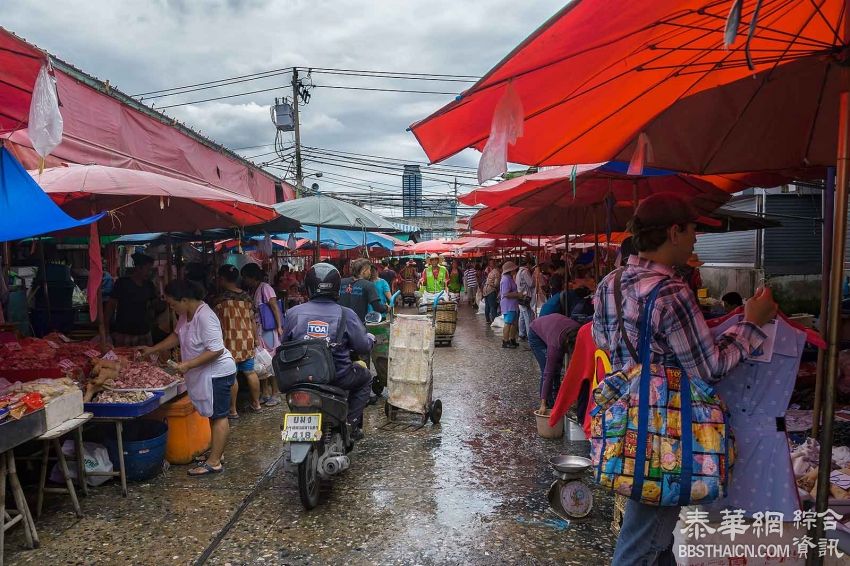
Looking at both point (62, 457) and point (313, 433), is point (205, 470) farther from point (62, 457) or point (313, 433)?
point (313, 433)

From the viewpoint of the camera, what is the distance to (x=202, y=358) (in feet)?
15.7

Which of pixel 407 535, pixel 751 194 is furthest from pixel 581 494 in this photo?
pixel 751 194

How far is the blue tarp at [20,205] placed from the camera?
150 inches

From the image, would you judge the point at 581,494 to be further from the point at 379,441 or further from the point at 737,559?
the point at 379,441

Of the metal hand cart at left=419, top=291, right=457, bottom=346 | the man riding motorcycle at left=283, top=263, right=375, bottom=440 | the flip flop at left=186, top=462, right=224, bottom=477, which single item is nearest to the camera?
the man riding motorcycle at left=283, top=263, right=375, bottom=440

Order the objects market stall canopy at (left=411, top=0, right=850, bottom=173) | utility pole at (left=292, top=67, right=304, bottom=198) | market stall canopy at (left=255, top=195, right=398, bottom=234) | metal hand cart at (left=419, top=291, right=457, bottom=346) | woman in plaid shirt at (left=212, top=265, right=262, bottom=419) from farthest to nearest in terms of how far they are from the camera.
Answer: utility pole at (left=292, top=67, right=304, bottom=198) < metal hand cart at (left=419, top=291, right=457, bottom=346) < market stall canopy at (left=255, top=195, right=398, bottom=234) < woman in plaid shirt at (left=212, top=265, right=262, bottom=419) < market stall canopy at (left=411, top=0, right=850, bottom=173)

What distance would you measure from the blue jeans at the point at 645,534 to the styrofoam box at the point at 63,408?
389cm

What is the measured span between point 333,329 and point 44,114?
248 cm

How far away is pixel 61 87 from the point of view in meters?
6.38

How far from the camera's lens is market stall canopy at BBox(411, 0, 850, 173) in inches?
86.3

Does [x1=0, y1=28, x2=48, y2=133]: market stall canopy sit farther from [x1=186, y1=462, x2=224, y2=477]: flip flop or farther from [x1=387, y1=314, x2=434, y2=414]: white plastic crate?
[x1=387, y1=314, x2=434, y2=414]: white plastic crate

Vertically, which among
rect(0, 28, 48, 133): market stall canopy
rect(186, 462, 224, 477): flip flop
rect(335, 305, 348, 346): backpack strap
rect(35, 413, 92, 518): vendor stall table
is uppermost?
rect(0, 28, 48, 133): market stall canopy

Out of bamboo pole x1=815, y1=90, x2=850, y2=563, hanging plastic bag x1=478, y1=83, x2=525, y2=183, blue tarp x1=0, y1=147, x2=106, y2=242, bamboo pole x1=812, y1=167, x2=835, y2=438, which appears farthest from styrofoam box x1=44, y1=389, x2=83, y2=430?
bamboo pole x1=812, y1=167, x2=835, y2=438

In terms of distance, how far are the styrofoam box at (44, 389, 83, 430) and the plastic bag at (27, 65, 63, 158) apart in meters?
1.90
